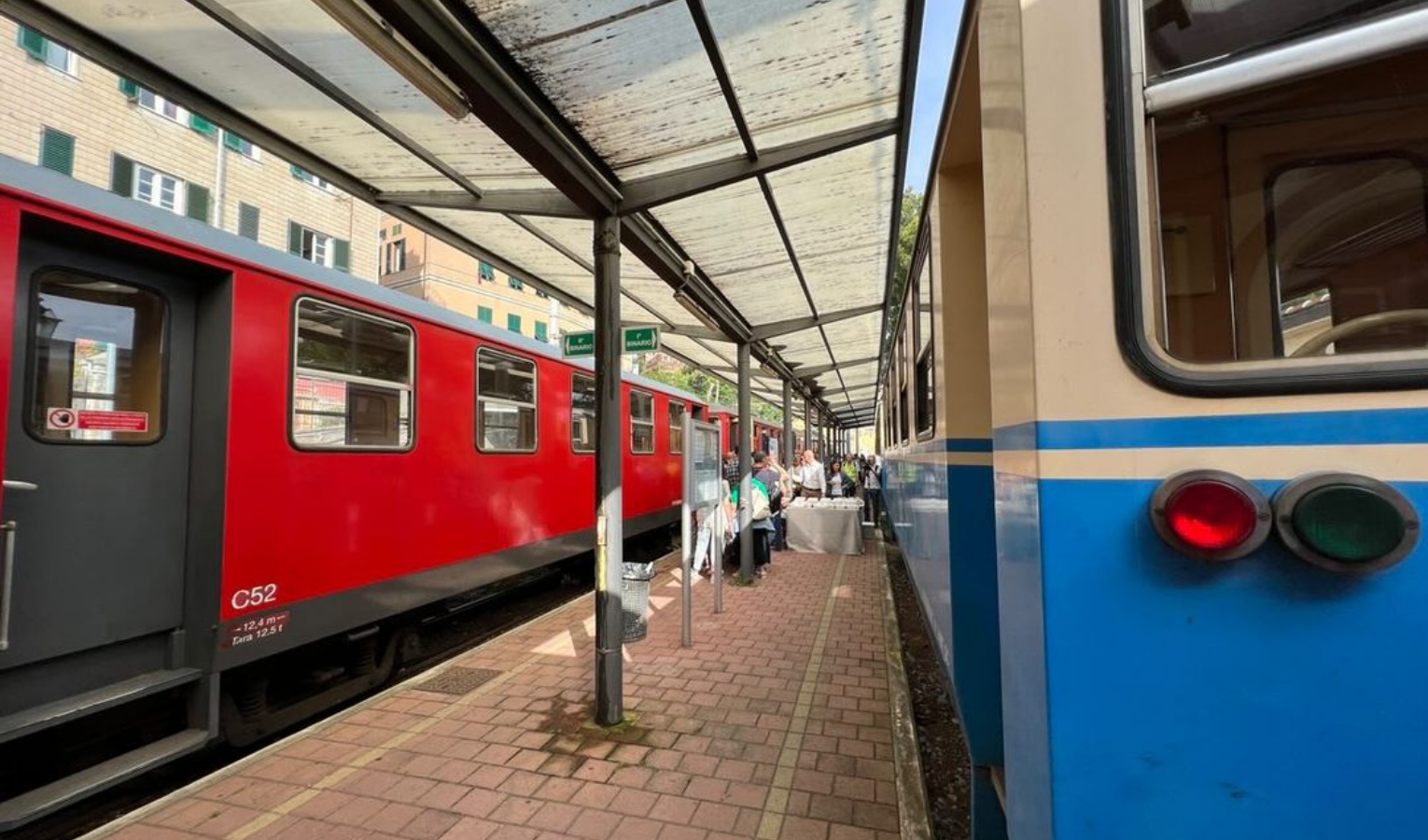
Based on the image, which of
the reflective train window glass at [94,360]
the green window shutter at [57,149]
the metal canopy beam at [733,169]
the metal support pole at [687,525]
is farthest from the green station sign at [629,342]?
the green window shutter at [57,149]

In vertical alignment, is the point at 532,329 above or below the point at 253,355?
above

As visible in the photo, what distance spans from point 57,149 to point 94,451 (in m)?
17.0

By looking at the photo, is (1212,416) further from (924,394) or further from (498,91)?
(498,91)

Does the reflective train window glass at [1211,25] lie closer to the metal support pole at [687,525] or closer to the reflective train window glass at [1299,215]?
the reflective train window glass at [1299,215]

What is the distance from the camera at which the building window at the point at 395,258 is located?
29.7 m

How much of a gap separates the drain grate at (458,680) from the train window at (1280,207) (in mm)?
4695

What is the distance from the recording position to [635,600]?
4.88 m

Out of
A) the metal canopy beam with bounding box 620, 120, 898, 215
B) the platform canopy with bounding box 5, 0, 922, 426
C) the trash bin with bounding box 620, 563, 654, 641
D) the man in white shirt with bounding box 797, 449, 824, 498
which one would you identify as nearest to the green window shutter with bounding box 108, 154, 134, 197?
the platform canopy with bounding box 5, 0, 922, 426

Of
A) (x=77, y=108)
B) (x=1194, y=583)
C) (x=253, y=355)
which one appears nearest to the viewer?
(x=1194, y=583)

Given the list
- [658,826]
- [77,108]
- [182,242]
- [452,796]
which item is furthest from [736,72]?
[77,108]

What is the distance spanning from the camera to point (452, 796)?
3131 millimetres

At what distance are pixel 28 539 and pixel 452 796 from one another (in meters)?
2.20

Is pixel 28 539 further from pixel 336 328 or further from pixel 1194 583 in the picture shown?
pixel 1194 583

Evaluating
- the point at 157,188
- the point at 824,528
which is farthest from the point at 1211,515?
the point at 157,188
